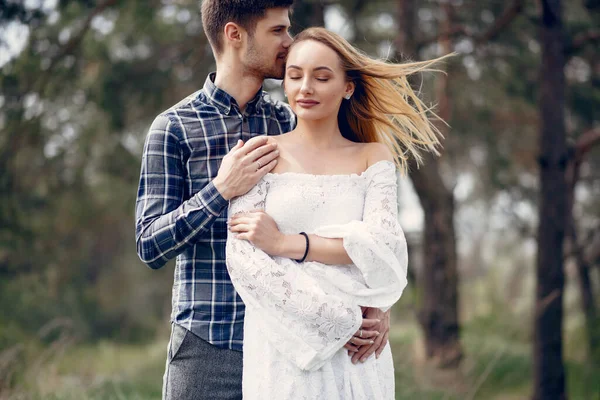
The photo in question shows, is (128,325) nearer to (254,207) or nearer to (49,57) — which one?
(49,57)

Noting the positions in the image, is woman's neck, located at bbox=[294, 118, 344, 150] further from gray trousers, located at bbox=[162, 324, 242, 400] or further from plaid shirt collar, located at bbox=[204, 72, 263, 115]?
gray trousers, located at bbox=[162, 324, 242, 400]

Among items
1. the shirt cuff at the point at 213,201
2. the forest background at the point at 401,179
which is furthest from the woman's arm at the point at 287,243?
the forest background at the point at 401,179

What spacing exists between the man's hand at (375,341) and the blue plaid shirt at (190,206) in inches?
16.5

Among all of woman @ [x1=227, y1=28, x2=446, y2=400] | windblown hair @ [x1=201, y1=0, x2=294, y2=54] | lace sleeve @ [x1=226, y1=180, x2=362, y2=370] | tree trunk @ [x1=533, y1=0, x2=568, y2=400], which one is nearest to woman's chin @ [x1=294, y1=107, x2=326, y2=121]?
woman @ [x1=227, y1=28, x2=446, y2=400]

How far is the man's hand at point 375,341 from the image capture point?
2.27m

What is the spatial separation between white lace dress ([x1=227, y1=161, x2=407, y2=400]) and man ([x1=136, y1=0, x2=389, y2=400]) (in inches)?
3.2

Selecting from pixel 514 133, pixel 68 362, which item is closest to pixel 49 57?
pixel 68 362

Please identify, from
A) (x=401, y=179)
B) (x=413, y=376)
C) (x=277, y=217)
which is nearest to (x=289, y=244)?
(x=277, y=217)

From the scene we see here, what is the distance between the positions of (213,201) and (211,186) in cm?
5

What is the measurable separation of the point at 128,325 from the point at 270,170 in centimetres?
1065

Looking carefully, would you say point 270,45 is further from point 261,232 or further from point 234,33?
point 261,232

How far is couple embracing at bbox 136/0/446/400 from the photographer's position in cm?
220

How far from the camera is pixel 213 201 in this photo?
230 centimetres

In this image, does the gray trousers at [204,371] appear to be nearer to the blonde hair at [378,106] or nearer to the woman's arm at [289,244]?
the woman's arm at [289,244]
